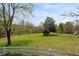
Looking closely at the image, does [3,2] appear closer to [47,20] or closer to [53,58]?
[47,20]

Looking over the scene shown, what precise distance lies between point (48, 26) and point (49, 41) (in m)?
0.22

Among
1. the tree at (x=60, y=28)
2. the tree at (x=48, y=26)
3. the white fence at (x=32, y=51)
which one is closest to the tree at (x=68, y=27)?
the tree at (x=60, y=28)

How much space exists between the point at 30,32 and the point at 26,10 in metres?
0.33

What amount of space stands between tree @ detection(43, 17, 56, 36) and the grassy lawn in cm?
9

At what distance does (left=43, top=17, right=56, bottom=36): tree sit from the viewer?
5.02 metres

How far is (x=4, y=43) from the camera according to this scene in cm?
507

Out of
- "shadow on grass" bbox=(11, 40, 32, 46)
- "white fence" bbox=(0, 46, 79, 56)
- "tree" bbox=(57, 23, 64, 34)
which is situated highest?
"tree" bbox=(57, 23, 64, 34)

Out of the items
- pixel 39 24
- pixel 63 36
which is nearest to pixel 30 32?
pixel 39 24

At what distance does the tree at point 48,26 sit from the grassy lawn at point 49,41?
9 centimetres

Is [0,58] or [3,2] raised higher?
[3,2]

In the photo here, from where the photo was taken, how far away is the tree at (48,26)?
5023 mm

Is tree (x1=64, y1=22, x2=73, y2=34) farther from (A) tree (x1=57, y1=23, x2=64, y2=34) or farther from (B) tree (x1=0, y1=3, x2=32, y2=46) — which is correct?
(B) tree (x1=0, y1=3, x2=32, y2=46)

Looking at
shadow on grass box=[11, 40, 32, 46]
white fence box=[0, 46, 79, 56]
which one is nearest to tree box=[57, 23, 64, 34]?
white fence box=[0, 46, 79, 56]

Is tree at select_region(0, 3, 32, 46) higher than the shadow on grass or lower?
higher
